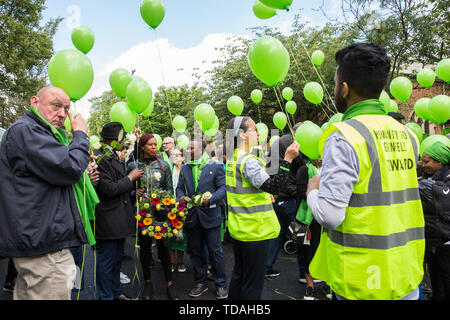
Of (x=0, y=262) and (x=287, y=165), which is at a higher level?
(x=287, y=165)

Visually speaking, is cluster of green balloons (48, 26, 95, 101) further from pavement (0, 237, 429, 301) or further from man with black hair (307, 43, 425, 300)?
pavement (0, 237, 429, 301)

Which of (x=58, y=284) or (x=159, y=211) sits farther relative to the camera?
(x=159, y=211)

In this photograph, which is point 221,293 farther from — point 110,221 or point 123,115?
point 123,115

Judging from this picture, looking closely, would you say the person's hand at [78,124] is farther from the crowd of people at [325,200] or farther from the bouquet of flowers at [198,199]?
the bouquet of flowers at [198,199]

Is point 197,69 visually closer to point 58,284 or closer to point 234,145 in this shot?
point 234,145

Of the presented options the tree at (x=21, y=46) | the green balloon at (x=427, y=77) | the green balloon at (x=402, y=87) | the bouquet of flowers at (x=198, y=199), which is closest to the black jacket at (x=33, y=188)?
the bouquet of flowers at (x=198, y=199)

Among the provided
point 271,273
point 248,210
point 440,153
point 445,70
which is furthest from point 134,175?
point 445,70

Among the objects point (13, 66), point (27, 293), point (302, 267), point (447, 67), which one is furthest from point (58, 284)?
point (13, 66)

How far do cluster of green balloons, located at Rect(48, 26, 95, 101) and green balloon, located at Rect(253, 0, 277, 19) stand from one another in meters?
2.05

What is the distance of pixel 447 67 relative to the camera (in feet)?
16.5

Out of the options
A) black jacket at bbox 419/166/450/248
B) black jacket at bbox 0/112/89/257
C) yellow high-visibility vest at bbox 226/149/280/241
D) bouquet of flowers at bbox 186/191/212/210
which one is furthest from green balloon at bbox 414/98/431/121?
black jacket at bbox 0/112/89/257

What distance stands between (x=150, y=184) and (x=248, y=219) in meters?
1.72

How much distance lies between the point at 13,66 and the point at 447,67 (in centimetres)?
1677

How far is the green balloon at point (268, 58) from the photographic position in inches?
106
